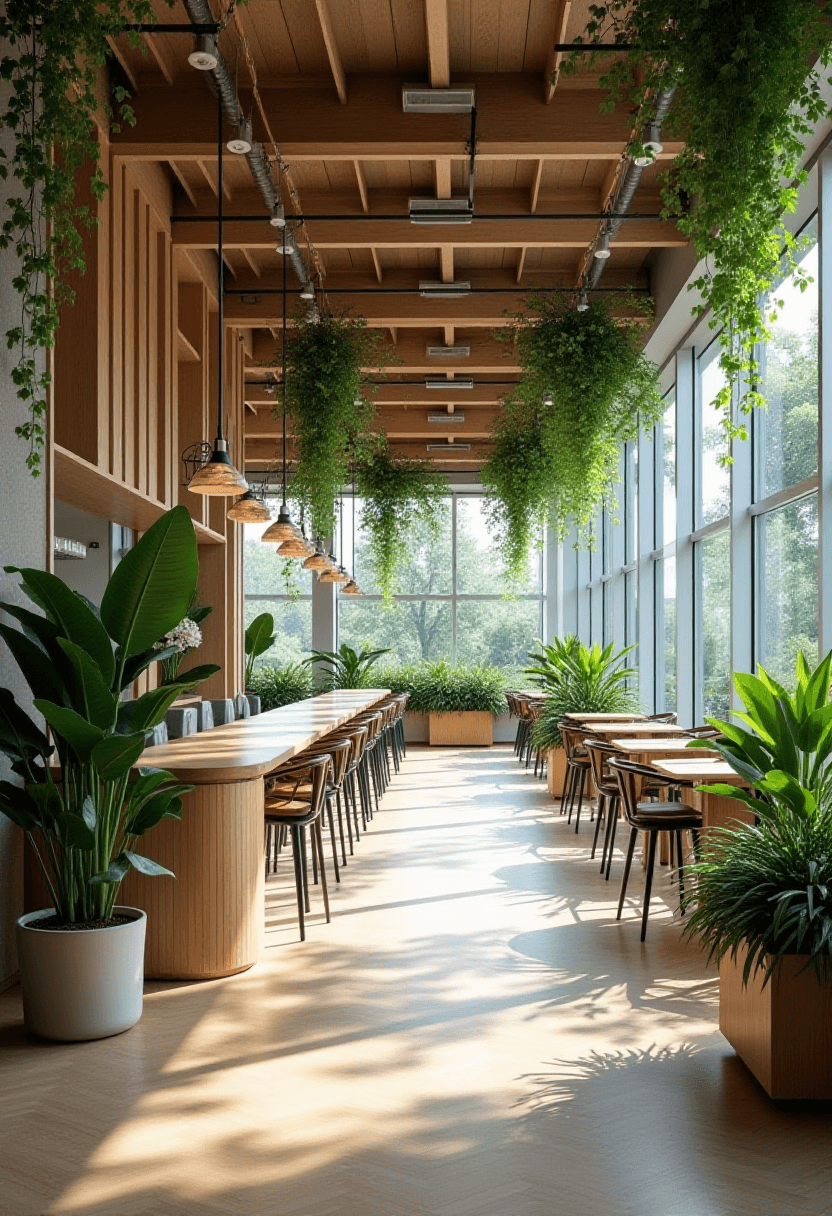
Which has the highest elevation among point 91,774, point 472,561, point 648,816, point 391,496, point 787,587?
point 391,496

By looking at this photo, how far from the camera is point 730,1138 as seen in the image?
3.00m

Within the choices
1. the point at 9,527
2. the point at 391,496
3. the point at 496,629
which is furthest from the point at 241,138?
the point at 496,629

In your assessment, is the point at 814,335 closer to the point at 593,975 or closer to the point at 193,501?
the point at 593,975

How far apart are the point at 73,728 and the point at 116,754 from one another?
0.18m

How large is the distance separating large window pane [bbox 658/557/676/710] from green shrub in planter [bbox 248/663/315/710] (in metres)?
6.26

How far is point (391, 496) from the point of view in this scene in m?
14.4

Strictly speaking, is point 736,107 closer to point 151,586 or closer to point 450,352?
point 151,586

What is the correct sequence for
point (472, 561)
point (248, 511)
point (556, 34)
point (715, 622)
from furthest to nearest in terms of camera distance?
point (472, 561), point (715, 622), point (248, 511), point (556, 34)

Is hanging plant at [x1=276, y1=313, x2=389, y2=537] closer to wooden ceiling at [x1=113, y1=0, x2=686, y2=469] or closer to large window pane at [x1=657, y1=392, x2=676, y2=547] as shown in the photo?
wooden ceiling at [x1=113, y1=0, x2=686, y2=469]

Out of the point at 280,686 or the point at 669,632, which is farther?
the point at 280,686

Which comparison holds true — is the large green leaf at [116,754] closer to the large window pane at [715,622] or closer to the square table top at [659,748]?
the square table top at [659,748]

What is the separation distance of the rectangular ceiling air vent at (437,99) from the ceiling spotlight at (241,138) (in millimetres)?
893

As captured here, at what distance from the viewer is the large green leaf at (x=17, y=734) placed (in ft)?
13.3

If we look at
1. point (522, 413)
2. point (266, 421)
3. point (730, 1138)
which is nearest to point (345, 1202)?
point (730, 1138)
